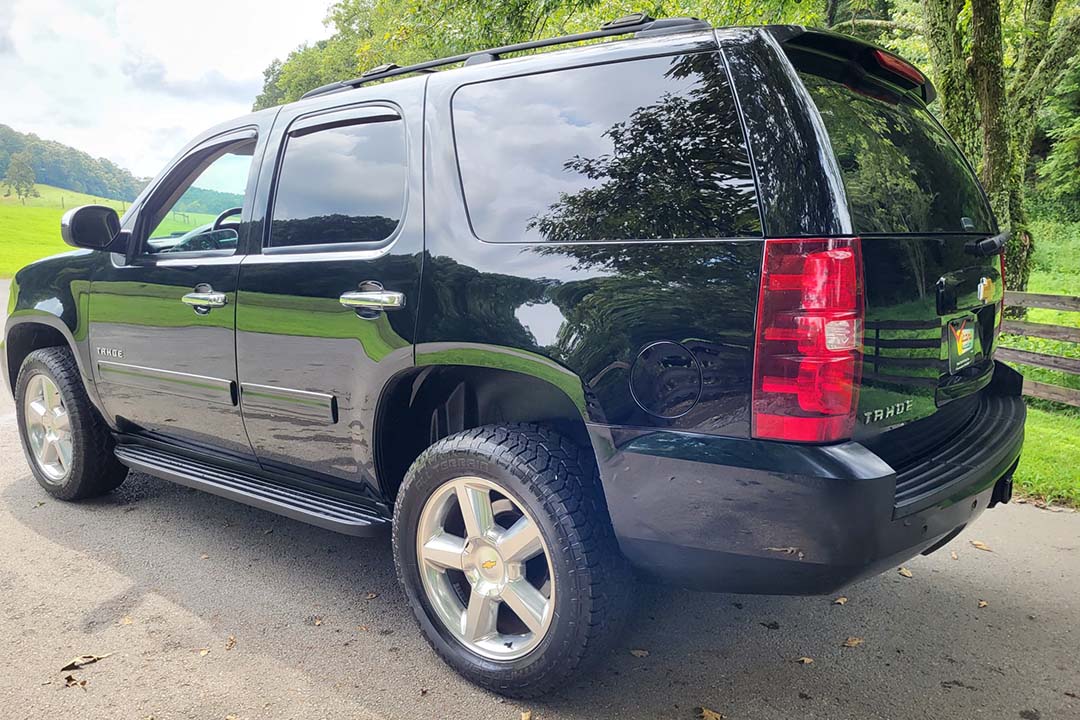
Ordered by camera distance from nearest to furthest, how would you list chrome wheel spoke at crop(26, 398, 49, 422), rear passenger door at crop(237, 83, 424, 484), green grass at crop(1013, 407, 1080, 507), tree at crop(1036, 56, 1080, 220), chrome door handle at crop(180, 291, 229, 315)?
rear passenger door at crop(237, 83, 424, 484), chrome door handle at crop(180, 291, 229, 315), chrome wheel spoke at crop(26, 398, 49, 422), green grass at crop(1013, 407, 1080, 507), tree at crop(1036, 56, 1080, 220)

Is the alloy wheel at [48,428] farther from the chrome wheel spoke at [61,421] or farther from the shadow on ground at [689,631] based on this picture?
the shadow on ground at [689,631]

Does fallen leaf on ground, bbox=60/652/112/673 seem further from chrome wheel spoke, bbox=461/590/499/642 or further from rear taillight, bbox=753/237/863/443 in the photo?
rear taillight, bbox=753/237/863/443

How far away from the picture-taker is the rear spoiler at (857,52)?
7.56ft

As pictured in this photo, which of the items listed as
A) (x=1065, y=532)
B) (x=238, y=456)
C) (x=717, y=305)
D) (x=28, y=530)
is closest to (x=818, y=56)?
(x=717, y=305)

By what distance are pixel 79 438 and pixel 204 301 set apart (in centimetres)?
145

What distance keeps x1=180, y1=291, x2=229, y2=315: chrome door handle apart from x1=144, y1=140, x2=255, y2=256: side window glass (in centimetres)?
33

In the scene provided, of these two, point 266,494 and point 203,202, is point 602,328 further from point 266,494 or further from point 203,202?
point 203,202

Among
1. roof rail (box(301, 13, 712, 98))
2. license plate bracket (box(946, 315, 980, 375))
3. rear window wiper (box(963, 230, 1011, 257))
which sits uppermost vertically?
roof rail (box(301, 13, 712, 98))

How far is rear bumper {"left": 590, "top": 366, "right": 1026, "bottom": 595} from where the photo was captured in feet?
6.63

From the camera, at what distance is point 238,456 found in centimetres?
350

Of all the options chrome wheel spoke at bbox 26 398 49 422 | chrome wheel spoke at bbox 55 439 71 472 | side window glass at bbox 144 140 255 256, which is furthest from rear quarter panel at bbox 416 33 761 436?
chrome wheel spoke at bbox 26 398 49 422

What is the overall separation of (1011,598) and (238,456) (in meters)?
3.30

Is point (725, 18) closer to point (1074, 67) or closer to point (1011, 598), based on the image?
point (1011, 598)

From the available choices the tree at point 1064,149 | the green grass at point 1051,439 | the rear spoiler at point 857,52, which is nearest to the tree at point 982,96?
the green grass at point 1051,439
